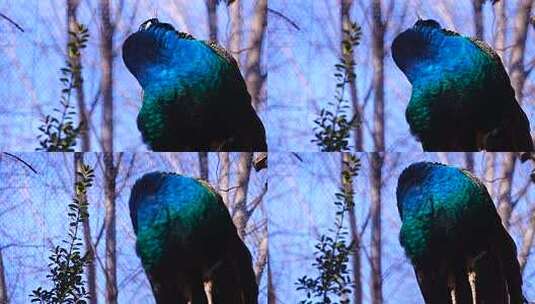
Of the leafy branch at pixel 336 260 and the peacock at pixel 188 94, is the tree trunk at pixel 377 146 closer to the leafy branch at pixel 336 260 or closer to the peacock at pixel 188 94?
the leafy branch at pixel 336 260

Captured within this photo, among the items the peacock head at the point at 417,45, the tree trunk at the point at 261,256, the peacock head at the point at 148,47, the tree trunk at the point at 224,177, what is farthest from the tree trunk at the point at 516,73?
the peacock head at the point at 148,47

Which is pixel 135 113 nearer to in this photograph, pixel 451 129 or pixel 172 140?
pixel 172 140

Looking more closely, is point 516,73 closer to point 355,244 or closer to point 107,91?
point 355,244

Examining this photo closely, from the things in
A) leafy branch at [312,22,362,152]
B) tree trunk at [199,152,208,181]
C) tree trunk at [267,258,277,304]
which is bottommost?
tree trunk at [267,258,277,304]

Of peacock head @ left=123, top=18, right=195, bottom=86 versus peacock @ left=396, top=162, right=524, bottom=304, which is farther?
peacock @ left=396, top=162, right=524, bottom=304

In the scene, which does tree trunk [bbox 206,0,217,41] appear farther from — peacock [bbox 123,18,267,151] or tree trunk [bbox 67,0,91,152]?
tree trunk [bbox 67,0,91,152]

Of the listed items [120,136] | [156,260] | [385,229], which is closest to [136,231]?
[156,260]

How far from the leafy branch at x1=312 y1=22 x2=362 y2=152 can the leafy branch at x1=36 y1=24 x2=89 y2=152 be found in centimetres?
87

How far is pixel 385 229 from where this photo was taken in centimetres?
370

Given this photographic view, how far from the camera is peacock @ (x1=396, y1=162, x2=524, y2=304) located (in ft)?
12.2

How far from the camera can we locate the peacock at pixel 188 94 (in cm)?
360

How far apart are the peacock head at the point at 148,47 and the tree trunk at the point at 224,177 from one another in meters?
0.40

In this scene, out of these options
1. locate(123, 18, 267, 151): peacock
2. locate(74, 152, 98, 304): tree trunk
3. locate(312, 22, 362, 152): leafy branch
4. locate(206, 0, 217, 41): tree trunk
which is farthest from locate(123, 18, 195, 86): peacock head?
locate(312, 22, 362, 152): leafy branch

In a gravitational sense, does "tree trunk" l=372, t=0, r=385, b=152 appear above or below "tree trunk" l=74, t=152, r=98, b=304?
above
